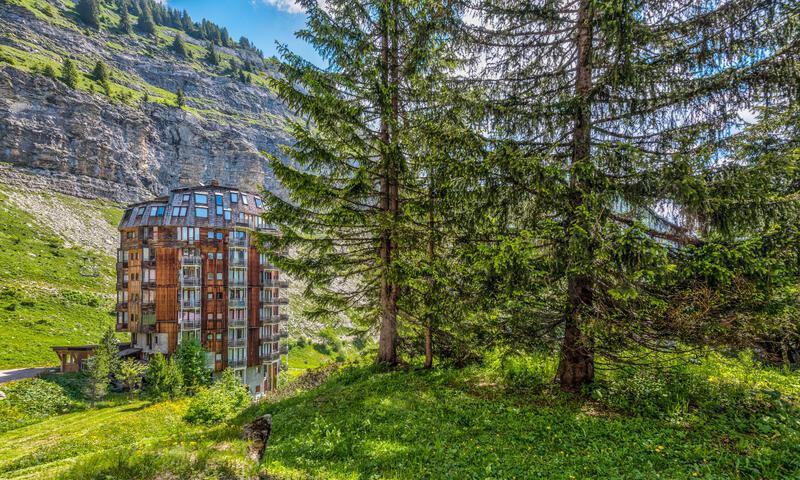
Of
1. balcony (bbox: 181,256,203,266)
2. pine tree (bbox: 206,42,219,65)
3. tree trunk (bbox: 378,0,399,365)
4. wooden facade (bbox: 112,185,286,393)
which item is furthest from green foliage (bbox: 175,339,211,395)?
pine tree (bbox: 206,42,219,65)

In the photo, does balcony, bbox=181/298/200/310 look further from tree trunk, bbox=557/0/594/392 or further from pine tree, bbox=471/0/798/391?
tree trunk, bbox=557/0/594/392

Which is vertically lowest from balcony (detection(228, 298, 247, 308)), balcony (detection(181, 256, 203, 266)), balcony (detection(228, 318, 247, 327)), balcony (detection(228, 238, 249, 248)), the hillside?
balcony (detection(228, 318, 247, 327))

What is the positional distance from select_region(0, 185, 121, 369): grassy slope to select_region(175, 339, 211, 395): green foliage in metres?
17.5

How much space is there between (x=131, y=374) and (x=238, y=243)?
40.8 feet

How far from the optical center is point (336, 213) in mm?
8516

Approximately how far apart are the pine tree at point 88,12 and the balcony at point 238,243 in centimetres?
15745

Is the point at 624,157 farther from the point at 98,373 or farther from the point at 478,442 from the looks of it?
the point at 98,373

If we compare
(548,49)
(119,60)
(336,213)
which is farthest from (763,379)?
(119,60)

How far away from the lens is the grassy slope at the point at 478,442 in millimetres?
4219

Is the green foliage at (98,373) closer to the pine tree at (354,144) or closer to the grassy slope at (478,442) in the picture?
the grassy slope at (478,442)

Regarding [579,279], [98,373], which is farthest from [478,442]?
[98,373]

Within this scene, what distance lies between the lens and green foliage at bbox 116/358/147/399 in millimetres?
23645

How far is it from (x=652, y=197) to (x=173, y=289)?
33.0 metres

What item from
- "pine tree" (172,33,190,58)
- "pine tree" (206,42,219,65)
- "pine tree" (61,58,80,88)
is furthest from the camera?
"pine tree" (206,42,219,65)
